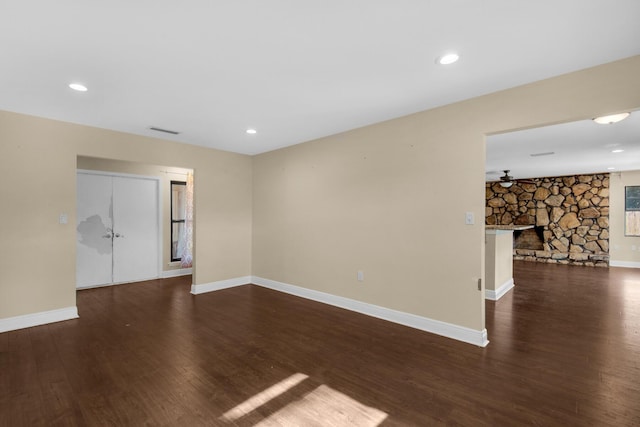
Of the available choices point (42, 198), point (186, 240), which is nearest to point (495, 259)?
point (186, 240)

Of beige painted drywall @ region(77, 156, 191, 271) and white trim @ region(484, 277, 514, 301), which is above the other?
beige painted drywall @ region(77, 156, 191, 271)

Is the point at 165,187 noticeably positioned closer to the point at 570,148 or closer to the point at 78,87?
the point at 78,87

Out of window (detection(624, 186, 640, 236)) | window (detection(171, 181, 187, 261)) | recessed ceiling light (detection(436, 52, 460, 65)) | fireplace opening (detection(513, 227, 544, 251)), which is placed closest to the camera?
recessed ceiling light (detection(436, 52, 460, 65))

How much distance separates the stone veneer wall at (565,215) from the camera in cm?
785

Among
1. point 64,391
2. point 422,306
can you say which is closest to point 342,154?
point 422,306

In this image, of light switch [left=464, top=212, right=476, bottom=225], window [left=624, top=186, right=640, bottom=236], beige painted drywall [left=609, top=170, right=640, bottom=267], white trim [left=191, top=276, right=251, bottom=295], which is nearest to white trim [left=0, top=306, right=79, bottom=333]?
white trim [left=191, top=276, right=251, bottom=295]

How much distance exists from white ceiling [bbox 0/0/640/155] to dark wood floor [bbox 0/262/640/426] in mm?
2541

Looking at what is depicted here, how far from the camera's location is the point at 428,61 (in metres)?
2.26

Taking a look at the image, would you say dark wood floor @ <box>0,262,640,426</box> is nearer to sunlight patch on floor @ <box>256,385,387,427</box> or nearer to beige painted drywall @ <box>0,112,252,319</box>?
sunlight patch on floor @ <box>256,385,387,427</box>

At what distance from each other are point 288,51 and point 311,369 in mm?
2594

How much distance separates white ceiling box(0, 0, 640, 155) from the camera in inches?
67.2

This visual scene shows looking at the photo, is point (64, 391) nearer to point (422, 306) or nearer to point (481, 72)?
point (422, 306)

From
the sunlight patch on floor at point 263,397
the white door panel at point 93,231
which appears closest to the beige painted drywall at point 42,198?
the white door panel at point 93,231

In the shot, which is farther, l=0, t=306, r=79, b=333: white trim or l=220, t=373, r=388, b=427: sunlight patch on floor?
l=0, t=306, r=79, b=333: white trim
